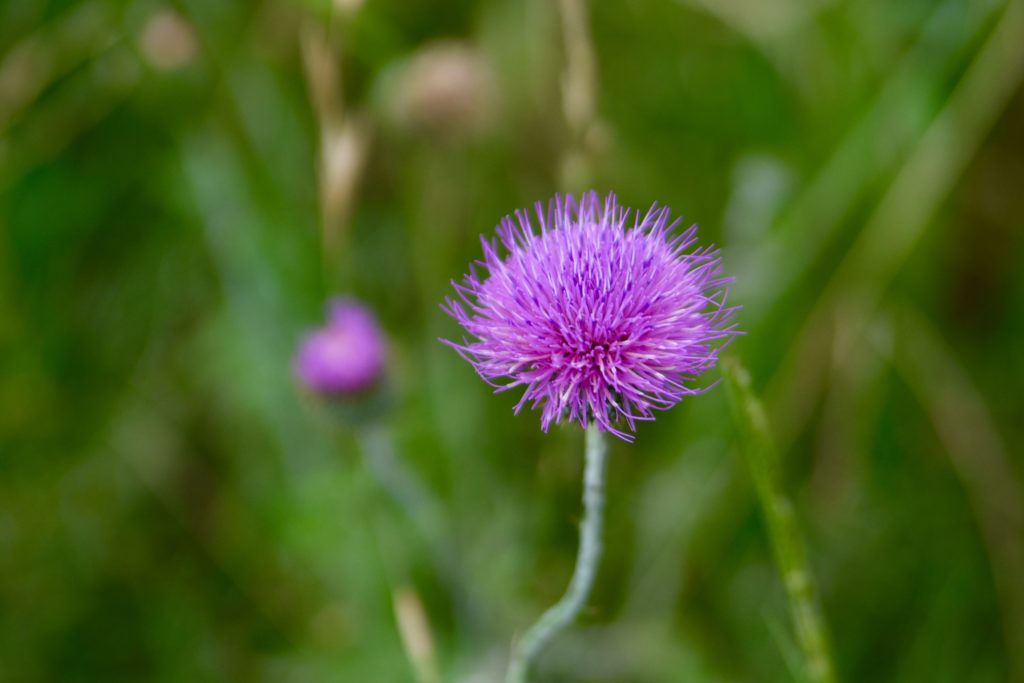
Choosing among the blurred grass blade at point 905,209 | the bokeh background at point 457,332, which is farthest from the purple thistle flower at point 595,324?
the blurred grass blade at point 905,209

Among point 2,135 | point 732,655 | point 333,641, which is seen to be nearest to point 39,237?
point 2,135

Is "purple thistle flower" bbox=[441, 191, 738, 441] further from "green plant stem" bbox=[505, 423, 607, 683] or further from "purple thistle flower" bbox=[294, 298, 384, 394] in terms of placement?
"purple thistle flower" bbox=[294, 298, 384, 394]

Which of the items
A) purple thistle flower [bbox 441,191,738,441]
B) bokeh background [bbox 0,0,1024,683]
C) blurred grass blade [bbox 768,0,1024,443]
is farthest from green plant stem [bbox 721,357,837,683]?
blurred grass blade [bbox 768,0,1024,443]

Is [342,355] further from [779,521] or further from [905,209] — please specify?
[905,209]

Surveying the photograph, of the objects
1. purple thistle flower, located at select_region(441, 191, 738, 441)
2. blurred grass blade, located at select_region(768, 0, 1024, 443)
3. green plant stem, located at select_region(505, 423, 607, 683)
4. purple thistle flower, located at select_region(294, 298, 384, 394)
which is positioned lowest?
green plant stem, located at select_region(505, 423, 607, 683)

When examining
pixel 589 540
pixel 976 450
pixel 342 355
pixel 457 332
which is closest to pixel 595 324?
pixel 589 540

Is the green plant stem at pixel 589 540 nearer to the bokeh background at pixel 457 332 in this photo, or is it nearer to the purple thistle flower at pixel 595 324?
the purple thistle flower at pixel 595 324
